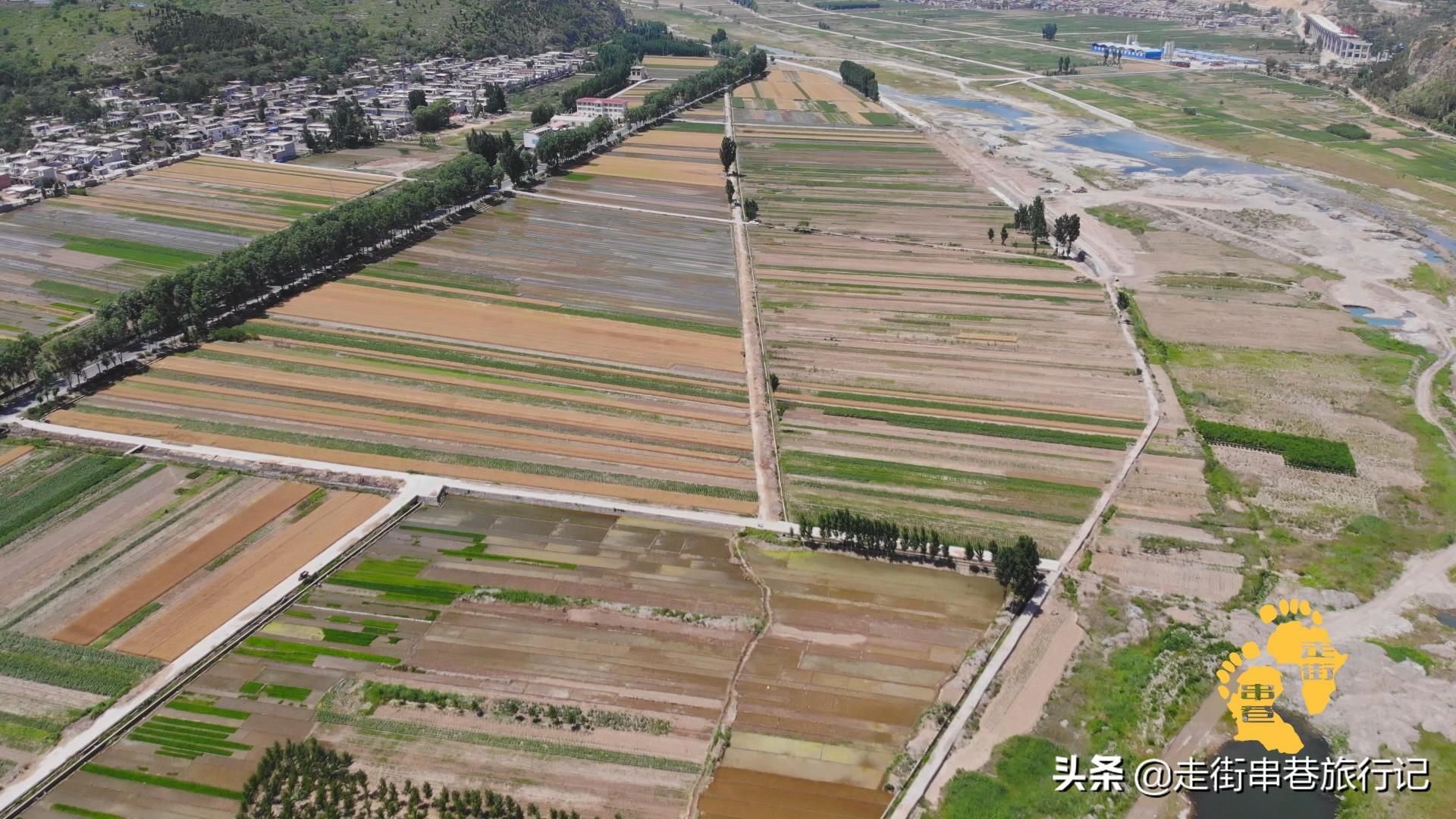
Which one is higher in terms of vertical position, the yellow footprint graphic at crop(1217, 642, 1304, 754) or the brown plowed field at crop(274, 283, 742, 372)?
the brown plowed field at crop(274, 283, 742, 372)

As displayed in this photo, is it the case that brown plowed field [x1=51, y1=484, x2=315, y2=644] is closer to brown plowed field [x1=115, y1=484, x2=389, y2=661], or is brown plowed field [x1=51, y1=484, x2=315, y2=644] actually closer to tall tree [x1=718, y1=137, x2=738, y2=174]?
brown plowed field [x1=115, y1=484, x2=389, y2=661]

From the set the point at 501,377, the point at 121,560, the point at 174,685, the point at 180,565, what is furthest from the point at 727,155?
the point at 174,685

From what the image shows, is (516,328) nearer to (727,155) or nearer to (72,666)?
(72,666)

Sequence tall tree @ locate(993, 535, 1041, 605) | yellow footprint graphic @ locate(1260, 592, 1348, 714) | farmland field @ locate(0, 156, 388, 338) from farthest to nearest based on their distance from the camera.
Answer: farmland field @ locate(0, 156, 388, 338) → tall tree @ locate(993, 535, 1041, 605) → yellow footprint graphic @ locate(1260, 592, 1348, 714)

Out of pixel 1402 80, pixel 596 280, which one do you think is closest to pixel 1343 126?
pixel 1402 80

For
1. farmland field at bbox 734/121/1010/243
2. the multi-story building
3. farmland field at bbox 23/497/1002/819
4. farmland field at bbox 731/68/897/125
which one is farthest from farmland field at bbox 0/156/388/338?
farmland field at bbox 731/68/897/125

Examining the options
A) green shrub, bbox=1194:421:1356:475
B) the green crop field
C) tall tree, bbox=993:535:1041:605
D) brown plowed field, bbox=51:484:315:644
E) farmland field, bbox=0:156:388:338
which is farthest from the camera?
farmland field, bbox=0:156:388:338

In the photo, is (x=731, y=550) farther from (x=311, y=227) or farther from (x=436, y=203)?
(x=436, y=203)
